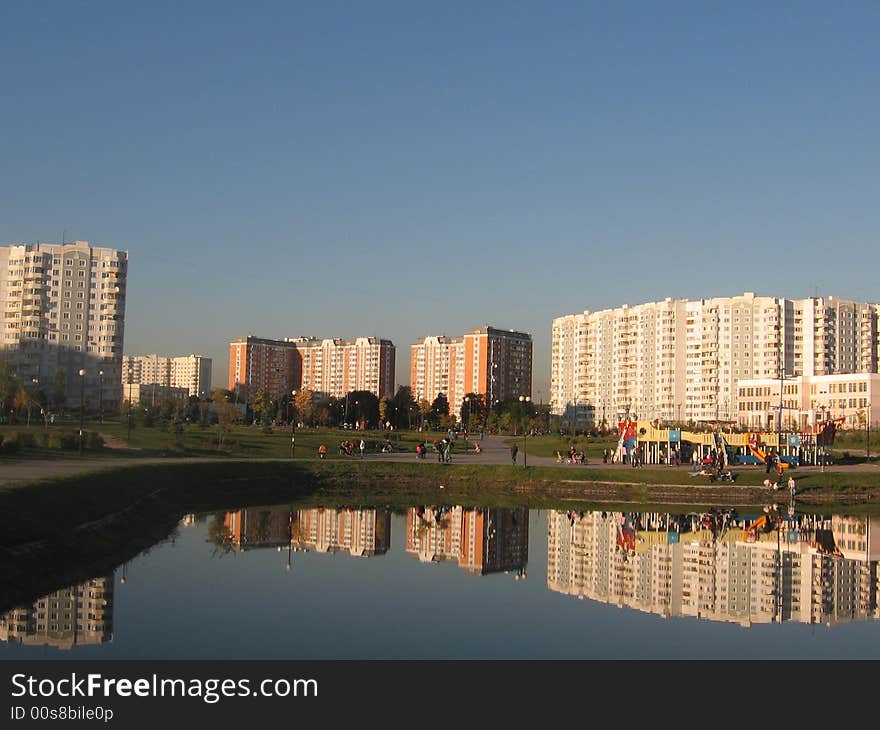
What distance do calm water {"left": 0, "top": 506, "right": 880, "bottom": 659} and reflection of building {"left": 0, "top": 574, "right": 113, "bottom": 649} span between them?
63mm

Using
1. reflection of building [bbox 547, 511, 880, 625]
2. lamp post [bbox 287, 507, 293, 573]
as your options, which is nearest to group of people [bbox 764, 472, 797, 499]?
reflection of building [bbox 547, 511, 880, 625]

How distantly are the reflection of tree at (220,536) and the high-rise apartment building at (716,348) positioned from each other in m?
113

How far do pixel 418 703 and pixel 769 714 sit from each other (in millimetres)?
5345

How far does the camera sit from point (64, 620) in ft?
68.4

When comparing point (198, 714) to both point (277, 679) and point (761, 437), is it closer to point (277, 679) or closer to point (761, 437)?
point (277, 679)

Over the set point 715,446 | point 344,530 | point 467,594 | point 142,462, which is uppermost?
point 715,446

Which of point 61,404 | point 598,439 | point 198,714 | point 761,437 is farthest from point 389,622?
point 61,404

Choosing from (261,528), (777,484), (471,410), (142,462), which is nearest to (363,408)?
(471,410)

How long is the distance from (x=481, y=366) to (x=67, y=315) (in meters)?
84.8

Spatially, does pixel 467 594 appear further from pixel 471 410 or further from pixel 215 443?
pixel 471 410

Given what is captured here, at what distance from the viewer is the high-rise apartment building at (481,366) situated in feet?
607

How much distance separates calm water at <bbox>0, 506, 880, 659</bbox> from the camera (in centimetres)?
2020

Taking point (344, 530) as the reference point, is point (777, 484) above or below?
above

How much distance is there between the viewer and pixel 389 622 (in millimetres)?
22422
